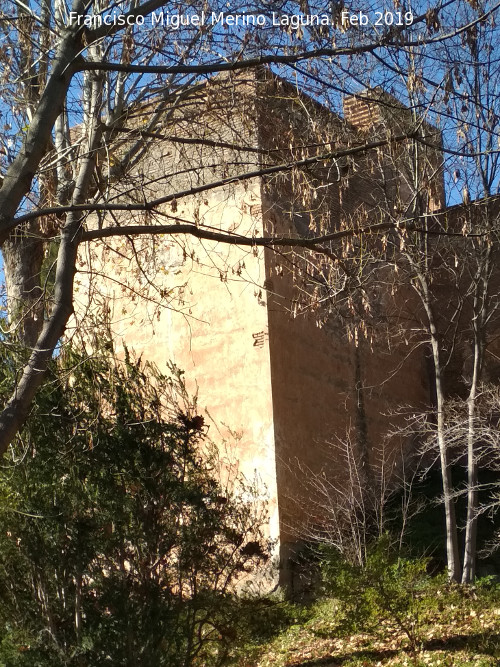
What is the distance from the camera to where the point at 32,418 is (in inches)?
269

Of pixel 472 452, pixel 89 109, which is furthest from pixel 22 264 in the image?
pixel 472 452

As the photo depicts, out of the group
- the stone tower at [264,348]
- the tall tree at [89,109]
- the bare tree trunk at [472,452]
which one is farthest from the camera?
the stone tower at [264,348]

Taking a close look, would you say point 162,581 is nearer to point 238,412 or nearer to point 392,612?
point 392,612

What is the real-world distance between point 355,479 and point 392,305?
3527mm

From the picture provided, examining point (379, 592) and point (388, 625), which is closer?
point (379, 592)

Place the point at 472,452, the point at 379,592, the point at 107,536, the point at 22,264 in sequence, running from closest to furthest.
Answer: the point at 107,536 < the point at 22,264 < the point at 379,592 < the point at 472,452

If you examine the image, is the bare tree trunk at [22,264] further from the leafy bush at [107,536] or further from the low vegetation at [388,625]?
the low vegetation at [388,625]

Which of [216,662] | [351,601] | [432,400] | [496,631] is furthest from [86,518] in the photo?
[432,400]

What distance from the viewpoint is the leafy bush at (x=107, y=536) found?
6625 millimetres

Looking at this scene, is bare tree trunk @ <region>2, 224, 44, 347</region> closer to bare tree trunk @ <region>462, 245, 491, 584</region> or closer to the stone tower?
the stone tower

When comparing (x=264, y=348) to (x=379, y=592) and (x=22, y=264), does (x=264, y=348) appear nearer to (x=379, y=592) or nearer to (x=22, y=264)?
(x=379, y=592)

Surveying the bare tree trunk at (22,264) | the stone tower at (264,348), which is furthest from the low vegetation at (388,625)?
the bare tree trunk at (22,264)

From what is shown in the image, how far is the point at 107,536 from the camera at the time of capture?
6781mm

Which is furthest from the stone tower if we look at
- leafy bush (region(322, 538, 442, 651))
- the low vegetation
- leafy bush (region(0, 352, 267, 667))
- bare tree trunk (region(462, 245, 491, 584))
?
leafy bush (region(0, 352, 267, 667))
